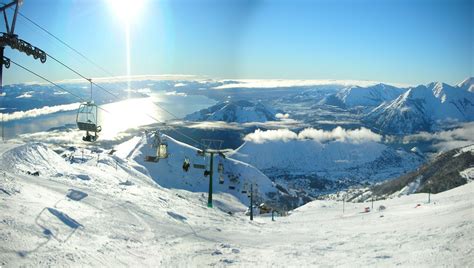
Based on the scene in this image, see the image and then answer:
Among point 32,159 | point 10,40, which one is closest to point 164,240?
point 10,40

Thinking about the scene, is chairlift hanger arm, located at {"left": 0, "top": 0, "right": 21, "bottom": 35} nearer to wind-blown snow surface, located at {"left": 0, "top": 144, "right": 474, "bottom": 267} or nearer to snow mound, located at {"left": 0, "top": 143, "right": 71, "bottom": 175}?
wind-blown snow surface, located at {"left": 0, "top": 144, "right": 474, "bottom": 267}

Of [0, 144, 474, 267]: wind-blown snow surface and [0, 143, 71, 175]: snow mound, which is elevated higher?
[0, 144, 474, 267]: wind-blown snow surface

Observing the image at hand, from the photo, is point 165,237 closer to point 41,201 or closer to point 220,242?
point 220,242

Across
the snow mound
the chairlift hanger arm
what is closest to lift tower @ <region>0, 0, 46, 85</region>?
the chairlift hanger arm

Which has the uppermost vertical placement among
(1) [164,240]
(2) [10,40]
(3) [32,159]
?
(2) [10,40]

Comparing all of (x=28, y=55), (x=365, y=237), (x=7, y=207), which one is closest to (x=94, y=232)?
(x=7, y=207)

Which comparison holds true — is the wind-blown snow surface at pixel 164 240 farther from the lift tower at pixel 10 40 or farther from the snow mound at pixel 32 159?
the snow mound at pixel 32 159

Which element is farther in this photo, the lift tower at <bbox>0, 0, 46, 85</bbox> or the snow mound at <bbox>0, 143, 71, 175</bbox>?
the snow mound at <bbox>0, 143, 71, 175</bbox>

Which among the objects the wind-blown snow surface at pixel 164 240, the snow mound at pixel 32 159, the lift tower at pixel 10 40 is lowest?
the snow mound at pixel 32 159

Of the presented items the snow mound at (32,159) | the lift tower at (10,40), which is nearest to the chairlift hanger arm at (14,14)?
the lift tower at (10,40)

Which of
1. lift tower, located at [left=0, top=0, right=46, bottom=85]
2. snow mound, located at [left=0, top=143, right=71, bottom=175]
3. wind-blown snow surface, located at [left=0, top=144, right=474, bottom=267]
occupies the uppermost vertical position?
lift tower, located at [left=0, top=0, right=46, bottom=85]

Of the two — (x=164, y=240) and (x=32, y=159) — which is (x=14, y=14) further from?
(x=32, y=159)
